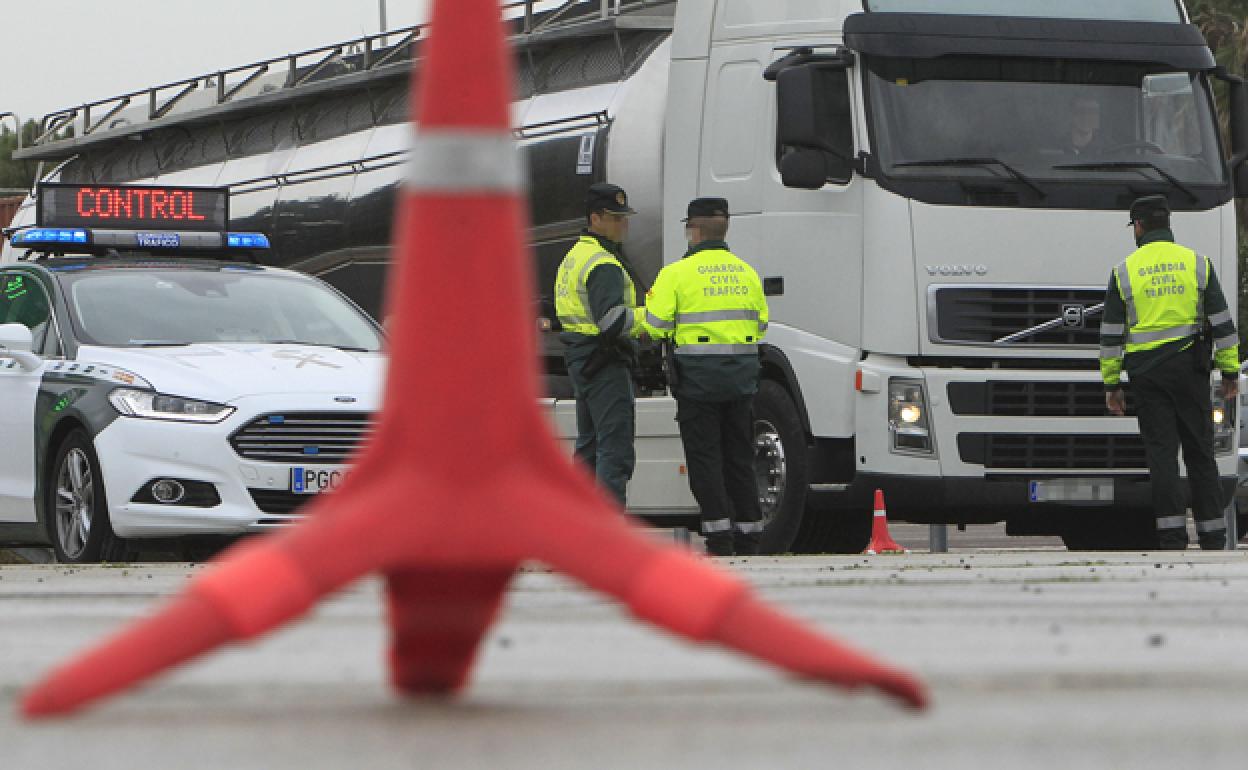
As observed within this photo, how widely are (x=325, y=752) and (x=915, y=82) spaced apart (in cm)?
922

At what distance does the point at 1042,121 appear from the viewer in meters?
11.5

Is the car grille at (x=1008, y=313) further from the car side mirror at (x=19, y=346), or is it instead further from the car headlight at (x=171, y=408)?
the car side mirror at (x=19, y=346)

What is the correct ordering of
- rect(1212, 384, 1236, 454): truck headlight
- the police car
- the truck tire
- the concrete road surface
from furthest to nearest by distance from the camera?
the truck tire < rect(1212, 384, 1236, 454): truck headlight < the police car < the concrete road surface

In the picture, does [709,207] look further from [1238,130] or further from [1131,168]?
[1238,130]

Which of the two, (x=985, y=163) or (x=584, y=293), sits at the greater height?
(x=985, y=163)

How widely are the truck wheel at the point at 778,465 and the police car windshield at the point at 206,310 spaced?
2.11m

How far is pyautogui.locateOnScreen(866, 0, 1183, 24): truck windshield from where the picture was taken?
38.0 feet

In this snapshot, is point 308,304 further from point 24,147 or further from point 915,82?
point 24,147

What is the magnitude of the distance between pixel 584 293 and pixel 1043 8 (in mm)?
2822

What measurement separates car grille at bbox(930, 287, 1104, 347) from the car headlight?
363cm

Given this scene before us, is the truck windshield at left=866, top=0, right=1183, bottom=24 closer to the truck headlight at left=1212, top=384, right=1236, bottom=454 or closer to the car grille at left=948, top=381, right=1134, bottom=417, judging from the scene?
the car grille at left=948, top=381, right=1134, bottom=417

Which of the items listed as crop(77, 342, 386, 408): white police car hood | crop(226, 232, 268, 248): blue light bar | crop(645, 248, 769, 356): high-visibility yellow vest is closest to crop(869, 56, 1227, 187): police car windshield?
crop(645, 248, 769, 356): high-visibility yellow vest

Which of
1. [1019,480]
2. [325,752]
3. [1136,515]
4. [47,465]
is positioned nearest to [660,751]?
[325,752]

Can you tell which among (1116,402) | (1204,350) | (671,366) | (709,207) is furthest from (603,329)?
(1204,350)
